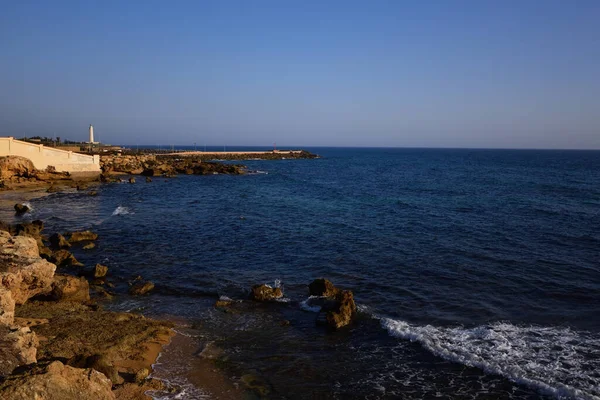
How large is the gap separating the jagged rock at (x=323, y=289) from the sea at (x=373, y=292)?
49 cm

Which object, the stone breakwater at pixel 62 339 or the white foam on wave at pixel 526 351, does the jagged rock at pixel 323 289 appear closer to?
the white foam on wave at pixel 526 351

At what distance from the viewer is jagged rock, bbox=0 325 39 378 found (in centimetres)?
769

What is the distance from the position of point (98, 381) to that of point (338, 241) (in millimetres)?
20217

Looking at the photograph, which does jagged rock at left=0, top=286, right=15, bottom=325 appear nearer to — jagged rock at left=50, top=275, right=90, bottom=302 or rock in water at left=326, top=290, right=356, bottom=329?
jagged rock at left=50, top=275, right=90, bottom=302

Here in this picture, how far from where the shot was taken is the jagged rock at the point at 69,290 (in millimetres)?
15375

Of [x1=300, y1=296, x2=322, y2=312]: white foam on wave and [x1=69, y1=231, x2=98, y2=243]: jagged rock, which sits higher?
[x1=69, y1=231, x2=98, y2=243]: jagged rock

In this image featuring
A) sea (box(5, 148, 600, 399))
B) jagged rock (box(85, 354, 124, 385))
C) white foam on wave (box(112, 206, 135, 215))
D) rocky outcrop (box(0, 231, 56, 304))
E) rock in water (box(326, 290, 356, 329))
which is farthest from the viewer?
white foam on wave (box(112, 206, 135, 215))

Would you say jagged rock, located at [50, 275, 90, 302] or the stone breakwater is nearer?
the stone breakwater

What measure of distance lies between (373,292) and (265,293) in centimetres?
449

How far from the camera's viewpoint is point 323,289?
56.5 feet

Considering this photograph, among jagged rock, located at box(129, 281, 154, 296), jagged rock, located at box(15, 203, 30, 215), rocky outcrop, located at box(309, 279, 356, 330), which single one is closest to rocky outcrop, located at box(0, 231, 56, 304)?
jagged rock, located at box(129, 281, 154, 296)

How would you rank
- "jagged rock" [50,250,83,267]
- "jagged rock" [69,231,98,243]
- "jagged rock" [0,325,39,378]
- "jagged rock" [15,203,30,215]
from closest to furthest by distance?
"jagged rock" [0,325,39,378] < "jagged rock" [50,250,83,267] < "jagged rock" [69,231,98,243] < "jagged rock" [15,203,30,215]

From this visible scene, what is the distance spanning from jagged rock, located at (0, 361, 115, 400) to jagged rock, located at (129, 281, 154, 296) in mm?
10407

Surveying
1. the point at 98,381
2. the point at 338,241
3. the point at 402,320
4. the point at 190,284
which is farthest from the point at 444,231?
the point at 98,381
